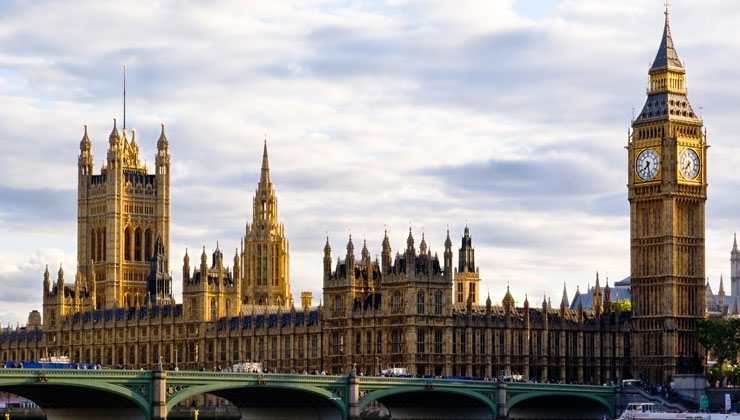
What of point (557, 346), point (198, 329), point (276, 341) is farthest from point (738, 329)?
point (198, 329)

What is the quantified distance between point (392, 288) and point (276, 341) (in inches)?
927

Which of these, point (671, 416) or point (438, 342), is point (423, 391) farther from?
point (438, 342)

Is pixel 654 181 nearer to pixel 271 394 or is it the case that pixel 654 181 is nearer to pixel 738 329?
pixel 738 329

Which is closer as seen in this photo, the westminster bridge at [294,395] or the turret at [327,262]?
the westminster bridge at [294,395]

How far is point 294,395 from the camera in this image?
133 m

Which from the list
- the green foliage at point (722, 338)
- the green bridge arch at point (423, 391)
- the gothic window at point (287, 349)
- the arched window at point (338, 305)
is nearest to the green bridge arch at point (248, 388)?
the green bridge arch at point (423, 391)

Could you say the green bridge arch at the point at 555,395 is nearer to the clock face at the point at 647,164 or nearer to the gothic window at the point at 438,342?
the gothic window at the point at 438,342

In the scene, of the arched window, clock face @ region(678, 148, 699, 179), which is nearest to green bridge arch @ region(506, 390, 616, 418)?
the arched window

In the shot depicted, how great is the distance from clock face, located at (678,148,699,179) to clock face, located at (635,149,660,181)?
2355 millimetres

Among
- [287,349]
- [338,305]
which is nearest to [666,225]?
[338,305]

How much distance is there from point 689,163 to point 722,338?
18.5 metres

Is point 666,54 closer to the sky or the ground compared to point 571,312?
closer to the sky

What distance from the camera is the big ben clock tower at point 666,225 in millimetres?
168000

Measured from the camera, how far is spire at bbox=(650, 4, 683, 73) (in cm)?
17275
